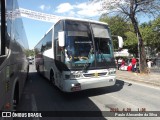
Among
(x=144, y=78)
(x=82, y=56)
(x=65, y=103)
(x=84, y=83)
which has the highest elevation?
(x=82, y=56)

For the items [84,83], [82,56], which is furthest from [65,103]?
[82,56]

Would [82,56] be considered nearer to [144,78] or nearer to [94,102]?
[94,102]

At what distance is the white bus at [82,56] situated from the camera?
28.3ft

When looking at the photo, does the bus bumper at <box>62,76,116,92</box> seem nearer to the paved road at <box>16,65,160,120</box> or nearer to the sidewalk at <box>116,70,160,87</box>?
the paved road at <box>16,65,160,120</box>

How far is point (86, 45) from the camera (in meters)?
9.07

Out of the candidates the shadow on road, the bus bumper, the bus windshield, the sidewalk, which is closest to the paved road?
the shadow on road

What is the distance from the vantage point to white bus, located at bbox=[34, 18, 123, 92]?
8625 millimetres

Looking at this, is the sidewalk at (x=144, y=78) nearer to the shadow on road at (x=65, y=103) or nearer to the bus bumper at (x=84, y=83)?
the shadow on road at (x=65, y=103)

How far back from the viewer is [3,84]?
439cm

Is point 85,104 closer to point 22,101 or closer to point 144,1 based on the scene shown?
point 22,101

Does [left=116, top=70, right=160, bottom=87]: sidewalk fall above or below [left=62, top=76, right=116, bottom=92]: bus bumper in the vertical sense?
below

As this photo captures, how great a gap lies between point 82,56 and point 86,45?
52 centimetres

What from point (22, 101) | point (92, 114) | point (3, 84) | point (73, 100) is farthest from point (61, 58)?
point (3, 84)

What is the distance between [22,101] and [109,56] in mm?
3949
